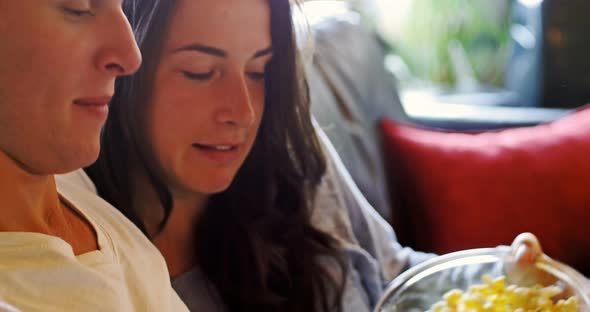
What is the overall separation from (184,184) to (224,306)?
0.65ft

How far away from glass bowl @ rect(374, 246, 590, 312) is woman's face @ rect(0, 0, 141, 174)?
51cm

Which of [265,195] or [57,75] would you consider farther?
[265,195]

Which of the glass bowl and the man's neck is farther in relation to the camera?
the glass bowl

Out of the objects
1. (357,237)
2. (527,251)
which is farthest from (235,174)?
(527,251)

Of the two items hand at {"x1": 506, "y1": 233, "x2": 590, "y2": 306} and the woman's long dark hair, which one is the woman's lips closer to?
the woman's long dark hair

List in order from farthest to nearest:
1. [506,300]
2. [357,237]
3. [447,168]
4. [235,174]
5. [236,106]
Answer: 1. [447,168]
2. [357,237]
3. [235,174]
4. [236,106]
5. [506,300]

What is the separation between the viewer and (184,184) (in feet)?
3.10

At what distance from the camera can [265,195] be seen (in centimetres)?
113

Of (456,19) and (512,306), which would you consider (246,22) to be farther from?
(456,19)

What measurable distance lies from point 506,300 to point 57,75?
0.57 m

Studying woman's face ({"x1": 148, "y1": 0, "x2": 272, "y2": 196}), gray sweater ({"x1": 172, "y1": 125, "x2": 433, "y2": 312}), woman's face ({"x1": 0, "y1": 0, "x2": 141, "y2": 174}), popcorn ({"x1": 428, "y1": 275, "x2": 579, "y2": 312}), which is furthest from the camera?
gray sweater ({"x1": 172, "y1": 125, "x2": 433, "y2": 312})

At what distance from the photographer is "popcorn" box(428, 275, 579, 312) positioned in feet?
2.60

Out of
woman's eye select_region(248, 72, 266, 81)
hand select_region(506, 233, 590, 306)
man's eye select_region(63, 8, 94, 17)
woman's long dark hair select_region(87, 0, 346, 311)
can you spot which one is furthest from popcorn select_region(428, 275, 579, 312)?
man's eye select_region(63, 8, 94, 17)

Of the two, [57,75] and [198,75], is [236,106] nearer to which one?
[198,75]
